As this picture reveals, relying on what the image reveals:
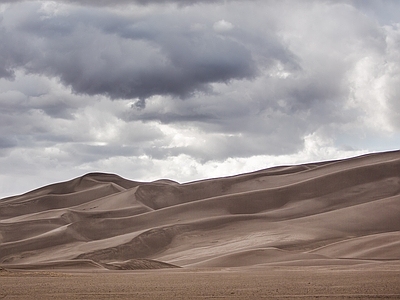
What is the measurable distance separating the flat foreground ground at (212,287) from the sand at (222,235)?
4 centimetres

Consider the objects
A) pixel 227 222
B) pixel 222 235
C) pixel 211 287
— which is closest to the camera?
pixel 211 287

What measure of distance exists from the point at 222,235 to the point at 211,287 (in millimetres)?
32167

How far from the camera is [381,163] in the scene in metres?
62.1

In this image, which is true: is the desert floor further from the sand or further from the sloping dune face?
the sloping dune face

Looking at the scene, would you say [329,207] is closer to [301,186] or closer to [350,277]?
[301,186]

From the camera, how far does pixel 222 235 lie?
164 feet

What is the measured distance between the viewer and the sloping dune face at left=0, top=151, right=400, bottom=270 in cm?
3806

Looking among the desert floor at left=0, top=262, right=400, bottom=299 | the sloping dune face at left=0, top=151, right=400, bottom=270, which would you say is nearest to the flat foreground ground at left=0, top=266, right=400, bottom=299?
the desert floor at left=0, top=262, right=400, bottom=299

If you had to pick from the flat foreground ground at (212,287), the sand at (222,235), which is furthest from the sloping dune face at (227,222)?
the flat foreground ground at (212,287)

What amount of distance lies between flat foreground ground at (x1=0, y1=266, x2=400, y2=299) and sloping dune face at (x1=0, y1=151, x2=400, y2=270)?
30.5ft

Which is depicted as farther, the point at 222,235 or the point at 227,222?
the point at 227,222

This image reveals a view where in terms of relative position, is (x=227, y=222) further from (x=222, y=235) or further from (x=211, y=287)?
(x=211, y=287)

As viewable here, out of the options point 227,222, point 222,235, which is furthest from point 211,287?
point 227,222

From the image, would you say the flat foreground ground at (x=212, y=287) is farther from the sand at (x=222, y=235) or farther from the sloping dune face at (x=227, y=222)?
the sloping dune face at (x=227, y=222)
